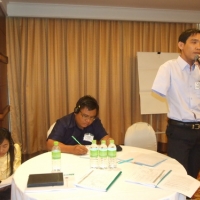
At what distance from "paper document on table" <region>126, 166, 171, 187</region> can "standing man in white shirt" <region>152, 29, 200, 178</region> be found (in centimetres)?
50

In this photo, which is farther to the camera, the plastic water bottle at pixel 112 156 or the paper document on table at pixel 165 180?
the plastic water bottle at pixel 112 156

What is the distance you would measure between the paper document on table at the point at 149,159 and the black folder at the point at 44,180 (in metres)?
0.64

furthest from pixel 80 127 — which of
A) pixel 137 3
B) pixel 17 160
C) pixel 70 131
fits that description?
pixel 137 3

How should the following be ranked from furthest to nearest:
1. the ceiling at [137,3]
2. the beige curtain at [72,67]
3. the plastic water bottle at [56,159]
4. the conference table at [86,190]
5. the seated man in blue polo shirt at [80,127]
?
the beige curtain at [72,67], the ceiling at [137,3], the seated man in blue polo shirt at [80,127], the plastic water bottle at [56,159], the conference table at [86,190]

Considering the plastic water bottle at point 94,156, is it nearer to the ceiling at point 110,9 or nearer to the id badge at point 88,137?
the id badge at point 88,137

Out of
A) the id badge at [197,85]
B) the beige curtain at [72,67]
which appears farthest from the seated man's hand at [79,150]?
the beige curtain at [72,67]

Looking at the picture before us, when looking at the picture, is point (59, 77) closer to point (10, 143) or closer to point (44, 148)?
point (44, 148)

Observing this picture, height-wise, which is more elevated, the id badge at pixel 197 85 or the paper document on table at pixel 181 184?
the id badge at pixel 197 85

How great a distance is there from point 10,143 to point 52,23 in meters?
2.74

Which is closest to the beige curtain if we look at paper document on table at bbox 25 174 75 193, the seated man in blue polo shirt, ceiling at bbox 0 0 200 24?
ceiling at bbox 0 0 200 24

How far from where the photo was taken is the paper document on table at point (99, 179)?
4.56 ft

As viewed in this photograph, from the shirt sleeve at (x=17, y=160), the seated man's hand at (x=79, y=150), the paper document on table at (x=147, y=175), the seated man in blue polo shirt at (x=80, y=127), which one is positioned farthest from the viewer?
the seated man in blue polo shirt at (x=80, y=127)

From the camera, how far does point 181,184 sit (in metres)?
1.44

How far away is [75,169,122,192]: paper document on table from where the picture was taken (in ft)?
4.56
